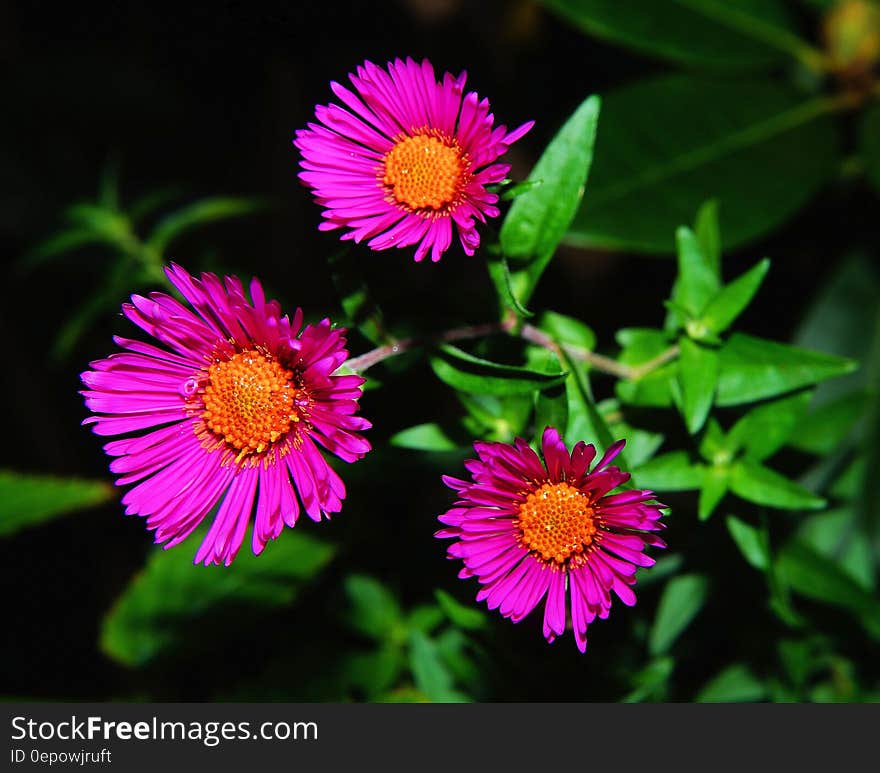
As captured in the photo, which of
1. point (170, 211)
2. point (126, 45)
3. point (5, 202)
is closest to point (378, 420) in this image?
point (170, 211)

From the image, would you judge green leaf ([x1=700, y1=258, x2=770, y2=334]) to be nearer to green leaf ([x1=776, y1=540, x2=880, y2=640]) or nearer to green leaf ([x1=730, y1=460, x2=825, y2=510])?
green leaf ([x1=730, y1=460, x2=825, y2=510])

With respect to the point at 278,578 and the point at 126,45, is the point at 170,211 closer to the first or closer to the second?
the point at 126,45

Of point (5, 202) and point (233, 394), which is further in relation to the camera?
point (5, 202)

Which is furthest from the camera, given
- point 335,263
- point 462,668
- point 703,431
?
point 462,668

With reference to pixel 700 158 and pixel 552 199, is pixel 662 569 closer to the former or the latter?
pixel 552 199

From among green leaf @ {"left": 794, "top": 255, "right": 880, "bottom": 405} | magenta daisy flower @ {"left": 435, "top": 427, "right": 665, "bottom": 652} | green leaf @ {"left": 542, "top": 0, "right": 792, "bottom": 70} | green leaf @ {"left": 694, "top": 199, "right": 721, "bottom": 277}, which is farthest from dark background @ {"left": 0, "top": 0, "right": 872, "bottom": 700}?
magenta daisy flower @ {"left": 435, "top": 427, "right": 665, "bottom": 652}

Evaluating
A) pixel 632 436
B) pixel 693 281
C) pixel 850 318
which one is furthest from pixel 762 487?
pixel 850 318

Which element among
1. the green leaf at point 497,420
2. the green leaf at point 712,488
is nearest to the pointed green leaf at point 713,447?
the green leaf at point 712,488
